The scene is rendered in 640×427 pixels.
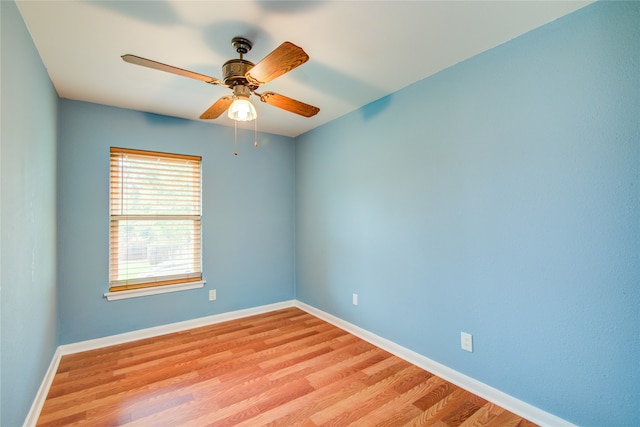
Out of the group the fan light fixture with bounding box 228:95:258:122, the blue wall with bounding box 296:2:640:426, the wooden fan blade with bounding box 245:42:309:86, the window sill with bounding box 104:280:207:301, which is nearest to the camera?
the wooden fan blade with bounding box 245:42:309:86

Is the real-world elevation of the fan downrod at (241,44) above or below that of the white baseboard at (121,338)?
above

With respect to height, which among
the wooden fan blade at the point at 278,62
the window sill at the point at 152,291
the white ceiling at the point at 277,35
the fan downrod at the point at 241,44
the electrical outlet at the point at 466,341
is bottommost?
the electrical outlet at the point at 466,341

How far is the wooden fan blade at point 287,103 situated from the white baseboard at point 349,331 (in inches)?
85.4

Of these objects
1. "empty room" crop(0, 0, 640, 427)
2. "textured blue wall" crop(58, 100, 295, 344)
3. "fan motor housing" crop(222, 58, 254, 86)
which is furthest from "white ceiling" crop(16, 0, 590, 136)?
"textured blue wall" crop(58, 100, 295, 344)

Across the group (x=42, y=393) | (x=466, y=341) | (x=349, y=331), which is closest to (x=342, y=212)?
(x=349, y=331)

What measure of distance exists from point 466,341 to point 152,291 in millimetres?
3023

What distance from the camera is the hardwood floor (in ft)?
6.03

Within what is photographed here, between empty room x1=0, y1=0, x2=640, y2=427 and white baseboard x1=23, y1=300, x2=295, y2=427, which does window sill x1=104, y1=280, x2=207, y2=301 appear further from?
white baseboard x1=23, y1=300, x2=295, y2=427

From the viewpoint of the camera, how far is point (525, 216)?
185 cm

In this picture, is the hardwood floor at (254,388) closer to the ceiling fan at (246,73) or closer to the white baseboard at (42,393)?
the white baseboard at (42,393)

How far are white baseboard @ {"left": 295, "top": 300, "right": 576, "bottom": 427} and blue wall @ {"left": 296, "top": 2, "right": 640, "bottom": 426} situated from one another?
49 mm

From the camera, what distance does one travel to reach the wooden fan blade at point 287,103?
195 cm

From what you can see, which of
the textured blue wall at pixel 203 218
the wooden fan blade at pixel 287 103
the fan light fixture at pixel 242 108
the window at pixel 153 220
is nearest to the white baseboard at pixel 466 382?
the textured blue wall at pixel 203 218

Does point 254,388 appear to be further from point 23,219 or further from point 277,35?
point 277,35
